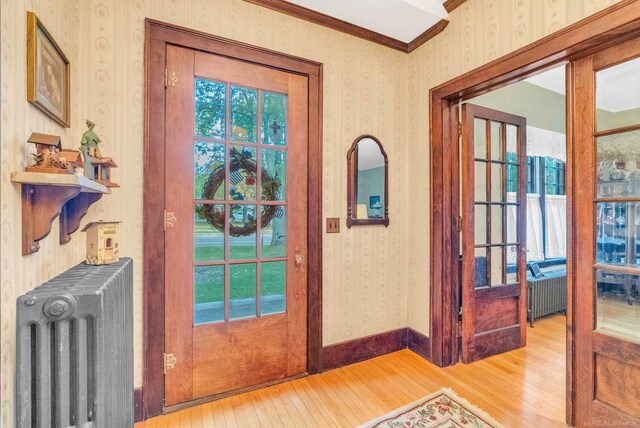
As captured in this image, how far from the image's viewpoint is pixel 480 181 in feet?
8.41

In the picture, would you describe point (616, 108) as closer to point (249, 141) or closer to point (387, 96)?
point (387, 96)

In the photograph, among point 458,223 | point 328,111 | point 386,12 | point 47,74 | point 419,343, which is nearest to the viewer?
point 47,74

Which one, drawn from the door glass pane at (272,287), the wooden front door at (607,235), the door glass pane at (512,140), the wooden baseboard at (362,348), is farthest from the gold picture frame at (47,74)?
the door glass pane at (512,140)

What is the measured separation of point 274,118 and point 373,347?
2.00 meters

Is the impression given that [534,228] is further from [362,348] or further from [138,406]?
[138,406]

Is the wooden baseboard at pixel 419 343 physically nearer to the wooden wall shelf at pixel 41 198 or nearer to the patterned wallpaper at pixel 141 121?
the patterned wallpaper at pixel 141 121

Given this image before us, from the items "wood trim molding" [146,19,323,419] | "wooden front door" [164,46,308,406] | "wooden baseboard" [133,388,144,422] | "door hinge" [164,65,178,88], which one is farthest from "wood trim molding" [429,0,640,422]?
"wooden baseboard" [133,388,144,422]

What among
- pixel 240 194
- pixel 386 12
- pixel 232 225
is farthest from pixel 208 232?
pixel 386 12

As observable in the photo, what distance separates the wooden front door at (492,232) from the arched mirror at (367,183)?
645 mm

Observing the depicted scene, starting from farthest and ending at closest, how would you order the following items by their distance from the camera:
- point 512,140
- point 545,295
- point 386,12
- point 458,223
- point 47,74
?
point 545,295 < point 512,140 < point 458,223 < point 386,12 < point 47,74

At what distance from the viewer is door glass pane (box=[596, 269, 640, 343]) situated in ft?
4.92

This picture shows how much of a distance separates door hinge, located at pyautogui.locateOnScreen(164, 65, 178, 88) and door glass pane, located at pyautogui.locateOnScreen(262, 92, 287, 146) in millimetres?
567

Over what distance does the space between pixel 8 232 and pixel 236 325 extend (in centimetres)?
137

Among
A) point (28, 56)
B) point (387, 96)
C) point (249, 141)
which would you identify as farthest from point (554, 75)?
point (28, 56)
